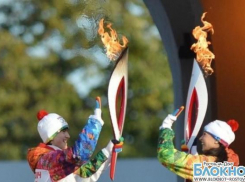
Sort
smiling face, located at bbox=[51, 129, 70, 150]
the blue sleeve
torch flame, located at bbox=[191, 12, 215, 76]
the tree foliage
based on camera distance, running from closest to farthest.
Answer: the blue sleeve, smiling face, located at bbox=[51, 129, 70, 150], torch flame, located at bbox=[191, 12, 215, 76], the tree foliage

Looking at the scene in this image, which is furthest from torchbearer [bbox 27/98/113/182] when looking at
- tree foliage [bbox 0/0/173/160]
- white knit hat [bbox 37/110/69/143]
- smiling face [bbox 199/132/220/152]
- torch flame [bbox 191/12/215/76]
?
tree foliage [bbox 0/0/173/160]

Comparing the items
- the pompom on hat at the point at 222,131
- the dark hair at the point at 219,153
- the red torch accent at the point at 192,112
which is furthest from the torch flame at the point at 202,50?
the dark hair at the point at 219,153

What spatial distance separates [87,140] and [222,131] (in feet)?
2.27

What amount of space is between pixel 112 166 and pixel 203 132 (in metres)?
0.52

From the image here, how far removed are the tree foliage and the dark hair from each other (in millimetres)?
5057

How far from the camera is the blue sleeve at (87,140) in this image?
4.91m

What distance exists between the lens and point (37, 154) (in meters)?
5.17

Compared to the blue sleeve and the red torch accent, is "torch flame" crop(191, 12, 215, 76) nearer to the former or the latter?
the red torch accent

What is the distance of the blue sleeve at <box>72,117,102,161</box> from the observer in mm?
4910

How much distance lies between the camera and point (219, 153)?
5.11m

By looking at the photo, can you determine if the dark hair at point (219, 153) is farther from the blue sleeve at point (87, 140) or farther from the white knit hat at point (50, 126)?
the white knit hat at point (50, 126)

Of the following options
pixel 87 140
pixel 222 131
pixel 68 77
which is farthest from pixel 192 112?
pixel 68 77

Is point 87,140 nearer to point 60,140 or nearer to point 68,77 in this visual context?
point 60,140

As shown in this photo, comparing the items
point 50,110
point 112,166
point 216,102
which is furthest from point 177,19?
point 50,110
